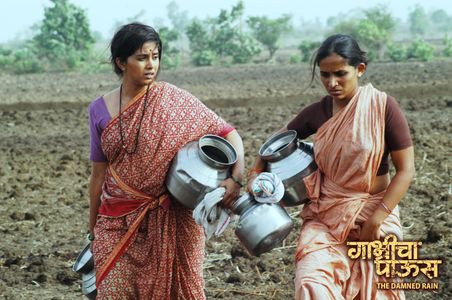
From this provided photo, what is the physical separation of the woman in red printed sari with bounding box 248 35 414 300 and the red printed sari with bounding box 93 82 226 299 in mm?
607

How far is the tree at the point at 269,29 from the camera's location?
37.1 m

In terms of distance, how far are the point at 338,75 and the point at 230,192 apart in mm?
711


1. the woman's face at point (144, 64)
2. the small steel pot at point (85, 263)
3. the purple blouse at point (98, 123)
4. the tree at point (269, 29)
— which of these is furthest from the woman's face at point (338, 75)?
the tree at point (269, 29)

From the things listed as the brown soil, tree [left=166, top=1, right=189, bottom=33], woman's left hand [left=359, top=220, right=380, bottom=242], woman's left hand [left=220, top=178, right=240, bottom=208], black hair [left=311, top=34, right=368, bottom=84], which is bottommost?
tree [left=166, top=1, right=189, bottom=33]

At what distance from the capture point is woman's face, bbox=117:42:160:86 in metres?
3.51

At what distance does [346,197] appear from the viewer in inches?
135

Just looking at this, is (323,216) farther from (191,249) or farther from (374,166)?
(191,249)

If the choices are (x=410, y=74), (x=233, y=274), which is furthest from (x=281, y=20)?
(x=233, y=274)

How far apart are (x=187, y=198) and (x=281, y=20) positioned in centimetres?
3628

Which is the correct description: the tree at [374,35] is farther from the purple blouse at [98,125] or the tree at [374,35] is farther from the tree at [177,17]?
the tree at [177,17]

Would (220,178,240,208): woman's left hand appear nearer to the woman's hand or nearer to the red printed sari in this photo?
the red printed sari

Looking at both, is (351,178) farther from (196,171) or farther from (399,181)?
(196,171)

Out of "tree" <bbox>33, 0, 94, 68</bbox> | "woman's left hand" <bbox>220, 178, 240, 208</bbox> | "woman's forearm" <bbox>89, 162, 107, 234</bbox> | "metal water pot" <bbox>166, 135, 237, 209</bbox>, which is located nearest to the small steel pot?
"woman's forearm" <bbox>89, 162, 107, 234</bbox>

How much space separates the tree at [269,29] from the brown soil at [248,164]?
18.7 m
